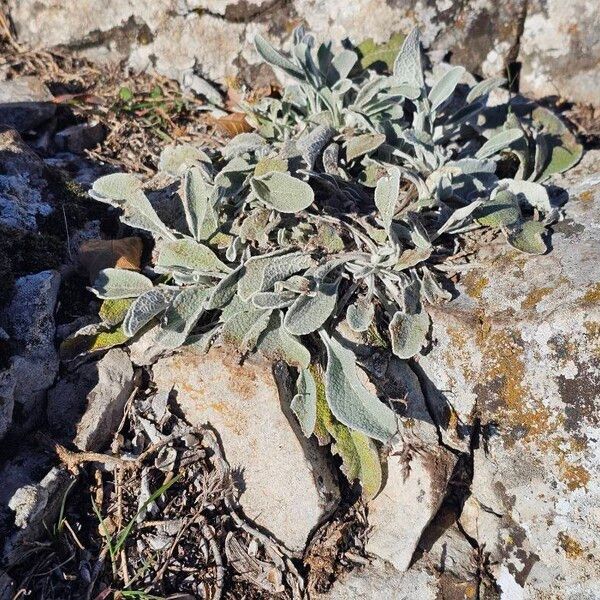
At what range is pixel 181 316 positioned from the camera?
2.54 meters

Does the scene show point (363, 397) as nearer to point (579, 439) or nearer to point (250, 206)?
point (579, 439)

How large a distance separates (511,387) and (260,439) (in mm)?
949

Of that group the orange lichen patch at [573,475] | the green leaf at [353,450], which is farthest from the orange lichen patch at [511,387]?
the green leaf at [353,450]

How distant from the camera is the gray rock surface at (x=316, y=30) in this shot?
3643 mm

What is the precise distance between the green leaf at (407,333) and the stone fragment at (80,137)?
6.25 ft

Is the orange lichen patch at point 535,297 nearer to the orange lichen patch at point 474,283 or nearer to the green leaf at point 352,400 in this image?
the orange lichen patch at point 474,283

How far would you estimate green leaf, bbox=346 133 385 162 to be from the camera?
2.82m

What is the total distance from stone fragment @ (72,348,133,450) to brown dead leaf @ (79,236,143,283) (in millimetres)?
379

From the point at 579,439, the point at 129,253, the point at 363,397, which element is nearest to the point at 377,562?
the point at 363,397

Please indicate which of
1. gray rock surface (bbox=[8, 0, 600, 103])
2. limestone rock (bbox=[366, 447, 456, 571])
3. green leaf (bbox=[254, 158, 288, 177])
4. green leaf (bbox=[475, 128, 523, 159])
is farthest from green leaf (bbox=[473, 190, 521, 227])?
gray rock surface (bbox=[8, 0, 600, 103])

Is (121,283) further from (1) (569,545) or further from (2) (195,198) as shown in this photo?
(1) (569,545)

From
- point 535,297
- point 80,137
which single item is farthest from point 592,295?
point 80,137

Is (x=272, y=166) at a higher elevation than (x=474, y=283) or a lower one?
higher

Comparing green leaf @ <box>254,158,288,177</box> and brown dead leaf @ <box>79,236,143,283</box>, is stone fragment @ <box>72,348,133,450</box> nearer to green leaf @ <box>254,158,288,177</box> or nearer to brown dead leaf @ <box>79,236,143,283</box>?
brown dead leaf @ <box>79,236,143,283</box>
